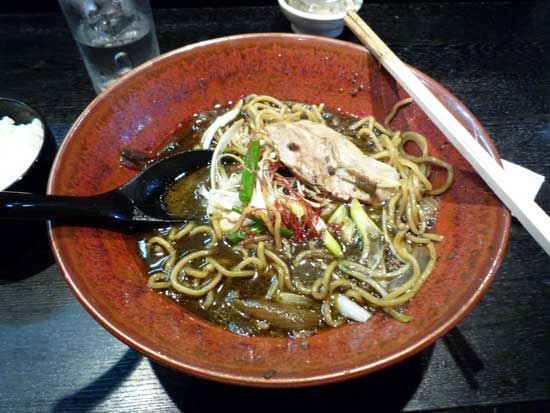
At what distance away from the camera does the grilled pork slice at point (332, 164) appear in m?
1.83

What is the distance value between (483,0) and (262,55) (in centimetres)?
227

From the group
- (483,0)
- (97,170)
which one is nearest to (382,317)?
(97,170)

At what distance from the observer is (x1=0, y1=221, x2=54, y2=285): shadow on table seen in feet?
5.72

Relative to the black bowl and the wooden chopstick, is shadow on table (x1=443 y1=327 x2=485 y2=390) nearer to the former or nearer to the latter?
the wooden chopstick

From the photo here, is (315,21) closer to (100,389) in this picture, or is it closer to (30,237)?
(30,237)

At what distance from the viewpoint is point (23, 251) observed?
1810 mm

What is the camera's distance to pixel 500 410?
1.45 metres

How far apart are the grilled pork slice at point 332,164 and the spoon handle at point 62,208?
797mm

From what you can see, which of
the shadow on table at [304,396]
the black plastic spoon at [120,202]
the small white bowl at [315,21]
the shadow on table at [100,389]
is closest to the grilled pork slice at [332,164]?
the black plastic spoon at [120,202]

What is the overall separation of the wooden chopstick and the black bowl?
1607mm

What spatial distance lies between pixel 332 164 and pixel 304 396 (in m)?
0.99

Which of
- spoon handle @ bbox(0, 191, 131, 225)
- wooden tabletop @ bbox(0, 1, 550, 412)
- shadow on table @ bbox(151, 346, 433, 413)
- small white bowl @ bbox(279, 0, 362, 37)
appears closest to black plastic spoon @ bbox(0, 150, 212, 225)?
spoon handle @ bbox(0, 191, 131, 225)

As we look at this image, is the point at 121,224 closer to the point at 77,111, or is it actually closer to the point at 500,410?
the point at 77,111

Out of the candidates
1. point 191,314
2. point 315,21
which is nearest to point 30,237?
point 191,314
